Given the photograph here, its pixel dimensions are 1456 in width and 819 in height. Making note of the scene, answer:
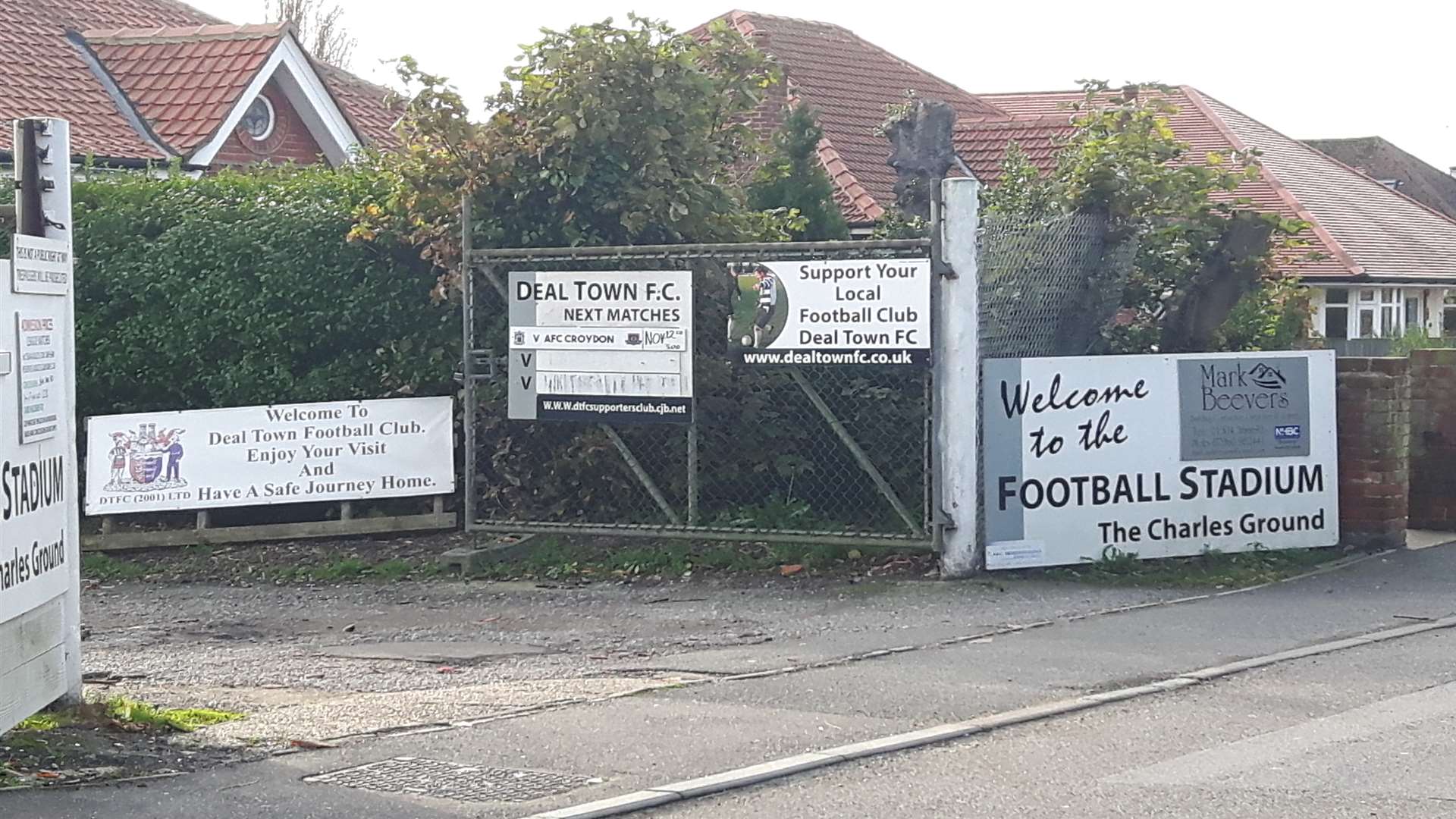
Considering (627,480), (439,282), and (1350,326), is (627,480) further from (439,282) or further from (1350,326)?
(1350,326)

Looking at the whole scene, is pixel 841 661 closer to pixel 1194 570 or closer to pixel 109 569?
pixel 1194 570

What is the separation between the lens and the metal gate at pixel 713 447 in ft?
39.1

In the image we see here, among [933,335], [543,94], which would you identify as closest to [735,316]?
[933,335]

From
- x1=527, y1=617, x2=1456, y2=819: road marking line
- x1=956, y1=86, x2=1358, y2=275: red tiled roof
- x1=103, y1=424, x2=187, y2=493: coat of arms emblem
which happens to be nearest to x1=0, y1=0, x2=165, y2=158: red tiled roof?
x1=103, y1=424, x2=187, y2=493: coat of arms emblem

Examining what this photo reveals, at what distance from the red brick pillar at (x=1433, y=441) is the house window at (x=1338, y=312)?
24342 millimetres

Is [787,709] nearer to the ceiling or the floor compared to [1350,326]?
nearer to the floor

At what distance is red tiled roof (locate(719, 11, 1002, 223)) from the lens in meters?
28.1

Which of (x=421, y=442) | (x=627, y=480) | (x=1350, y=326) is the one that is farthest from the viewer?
(x=1350, y=326)

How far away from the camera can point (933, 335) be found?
36.8 ft

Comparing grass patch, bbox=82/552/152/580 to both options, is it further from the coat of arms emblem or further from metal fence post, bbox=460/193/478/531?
metal fence post, bbox=460/193/478/531

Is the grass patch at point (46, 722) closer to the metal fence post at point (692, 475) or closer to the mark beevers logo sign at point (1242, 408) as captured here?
the metal fence post at point (692, 475)

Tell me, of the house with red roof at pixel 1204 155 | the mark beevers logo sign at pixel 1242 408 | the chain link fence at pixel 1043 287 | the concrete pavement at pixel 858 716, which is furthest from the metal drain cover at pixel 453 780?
the house with red roof at pixel 1204 155

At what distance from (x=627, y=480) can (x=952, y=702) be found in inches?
201

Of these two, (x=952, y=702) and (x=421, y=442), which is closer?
(x=952, y=702)
